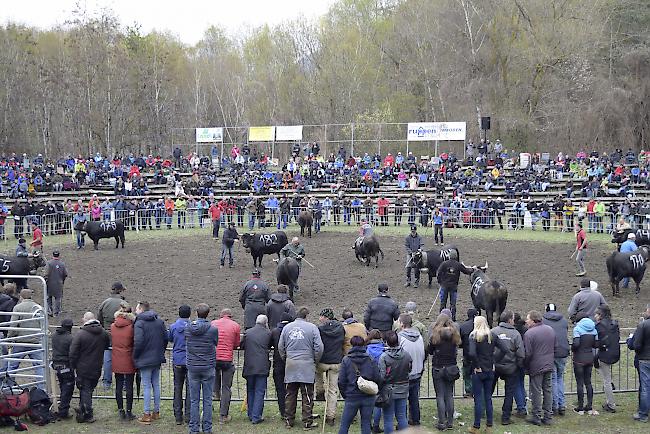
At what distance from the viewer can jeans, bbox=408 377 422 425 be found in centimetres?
1095

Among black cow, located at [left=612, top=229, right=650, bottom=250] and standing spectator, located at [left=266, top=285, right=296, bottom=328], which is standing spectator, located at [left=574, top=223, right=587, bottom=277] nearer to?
black cow, located at [left=612, top=229, right=650, bottom=250]

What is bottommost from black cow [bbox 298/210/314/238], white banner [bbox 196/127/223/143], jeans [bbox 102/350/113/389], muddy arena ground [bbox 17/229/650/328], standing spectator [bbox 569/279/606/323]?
jeans [bbox 102/350/113/389]

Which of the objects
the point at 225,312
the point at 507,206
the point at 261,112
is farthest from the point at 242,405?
the point at 261,112

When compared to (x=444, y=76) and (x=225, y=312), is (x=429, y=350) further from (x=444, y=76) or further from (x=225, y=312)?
(x=444, y=76)

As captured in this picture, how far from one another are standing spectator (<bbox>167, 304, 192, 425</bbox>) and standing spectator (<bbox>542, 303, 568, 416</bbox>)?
216 inches

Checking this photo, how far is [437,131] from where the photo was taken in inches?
1874

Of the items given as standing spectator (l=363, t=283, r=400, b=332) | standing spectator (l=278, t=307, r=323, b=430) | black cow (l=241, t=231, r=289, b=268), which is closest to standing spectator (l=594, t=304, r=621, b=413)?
standing spectator (l=363, t=283, r=400, b=332)

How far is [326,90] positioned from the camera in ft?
212

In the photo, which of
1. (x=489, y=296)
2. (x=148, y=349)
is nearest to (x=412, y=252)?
(x=489, y=296)

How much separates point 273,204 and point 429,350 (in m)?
25.2

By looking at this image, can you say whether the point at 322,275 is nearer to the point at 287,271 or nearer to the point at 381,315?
the point at 287,271

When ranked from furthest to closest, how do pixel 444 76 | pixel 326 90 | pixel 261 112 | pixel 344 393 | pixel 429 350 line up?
1. pixel 261 112
2. pixel 326 90
3. pixel 444 76
4. pixel 429 350
5. pixel 344 393

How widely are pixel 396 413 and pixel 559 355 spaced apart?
293 centimetres

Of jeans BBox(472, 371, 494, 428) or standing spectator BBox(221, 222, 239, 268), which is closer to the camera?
jeans BBox(472, 371, 494, 428)
